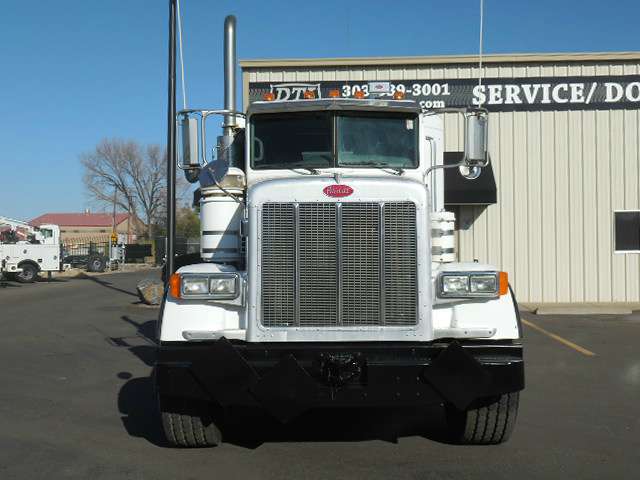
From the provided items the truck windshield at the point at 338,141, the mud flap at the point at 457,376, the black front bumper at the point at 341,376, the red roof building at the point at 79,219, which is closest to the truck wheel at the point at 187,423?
the black front bumper at the point at 341,376

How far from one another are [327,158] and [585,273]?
12424mm

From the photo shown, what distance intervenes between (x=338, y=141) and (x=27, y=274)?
28023mm

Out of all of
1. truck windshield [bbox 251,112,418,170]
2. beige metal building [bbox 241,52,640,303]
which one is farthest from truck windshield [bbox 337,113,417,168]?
beige metal building [bbox 241,52,640,303]

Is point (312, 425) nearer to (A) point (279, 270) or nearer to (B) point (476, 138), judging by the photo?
(A) point (279, 270)

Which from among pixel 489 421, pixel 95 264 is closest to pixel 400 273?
pixel 489 421

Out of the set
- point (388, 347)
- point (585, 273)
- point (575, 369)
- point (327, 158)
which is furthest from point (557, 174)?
point (388, 347)

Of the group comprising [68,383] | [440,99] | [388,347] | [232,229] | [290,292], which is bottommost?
[68,383]

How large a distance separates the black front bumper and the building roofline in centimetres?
1292

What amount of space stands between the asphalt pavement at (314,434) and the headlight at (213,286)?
1.26 metres

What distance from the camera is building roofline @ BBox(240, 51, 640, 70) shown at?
1662cm

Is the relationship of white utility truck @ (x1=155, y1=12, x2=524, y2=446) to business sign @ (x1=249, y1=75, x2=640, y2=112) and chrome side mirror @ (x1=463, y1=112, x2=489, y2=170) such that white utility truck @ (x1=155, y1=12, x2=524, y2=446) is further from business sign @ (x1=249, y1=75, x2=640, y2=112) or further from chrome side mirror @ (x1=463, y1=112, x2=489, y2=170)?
business sign @ (x1=249, y1=75, x2=640, y2=112)

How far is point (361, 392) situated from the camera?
475 centimetres

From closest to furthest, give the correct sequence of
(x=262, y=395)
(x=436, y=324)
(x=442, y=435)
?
(x=262, y=395) → (x=436, y=324) → (x=442, y=435)

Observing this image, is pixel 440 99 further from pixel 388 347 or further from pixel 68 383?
pixel 388 347
